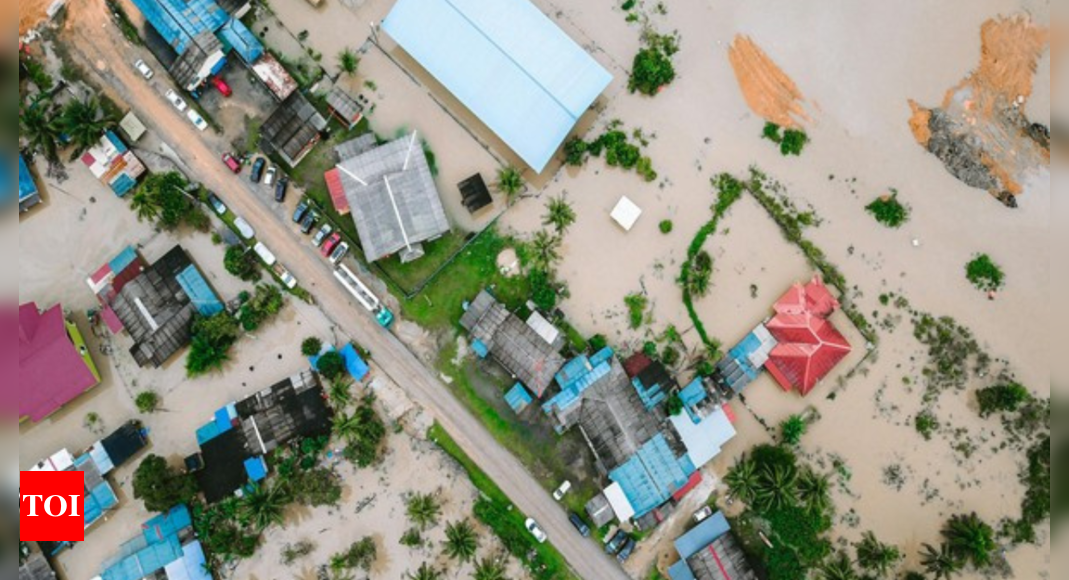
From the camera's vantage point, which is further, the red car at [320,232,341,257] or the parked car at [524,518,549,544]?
the red car at [320,232,341,257]

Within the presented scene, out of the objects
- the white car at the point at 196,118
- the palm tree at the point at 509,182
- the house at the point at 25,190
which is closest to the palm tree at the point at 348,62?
the white car at the point at 196,118

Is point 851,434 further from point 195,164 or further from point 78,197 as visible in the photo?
point 78,197

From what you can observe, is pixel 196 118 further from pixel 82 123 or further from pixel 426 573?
pixel 426 573

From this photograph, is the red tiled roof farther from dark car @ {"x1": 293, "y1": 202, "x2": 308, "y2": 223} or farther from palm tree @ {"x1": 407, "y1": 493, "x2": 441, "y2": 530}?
palm tree @ {"x1": 407, "y1": 493, "x2": 441, "y2": 530}

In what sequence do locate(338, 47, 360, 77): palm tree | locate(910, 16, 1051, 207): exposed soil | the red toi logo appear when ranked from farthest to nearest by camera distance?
1. locate(338, 47, 360, 77): palm tree
2. locate(910, 16, 1051, 207): exposed soil
3. the red toi logo

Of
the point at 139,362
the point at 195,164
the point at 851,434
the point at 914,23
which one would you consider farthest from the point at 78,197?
the point at 914,23

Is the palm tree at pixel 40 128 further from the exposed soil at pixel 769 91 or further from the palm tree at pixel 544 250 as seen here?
the exposed soil at pixel 769 91

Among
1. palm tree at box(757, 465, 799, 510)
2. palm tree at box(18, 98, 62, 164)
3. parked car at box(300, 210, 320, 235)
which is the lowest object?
palm tree at box(757, 465, 799, 510)

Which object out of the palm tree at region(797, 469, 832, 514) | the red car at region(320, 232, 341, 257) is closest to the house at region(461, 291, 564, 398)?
the red car at region(320, 232, 341, 257)
